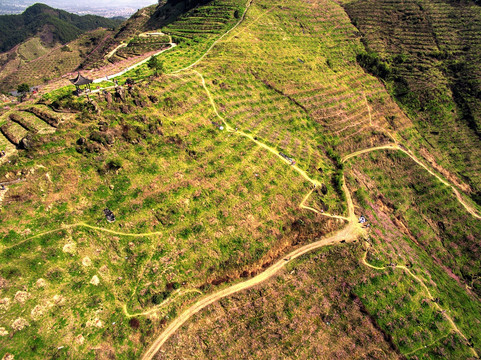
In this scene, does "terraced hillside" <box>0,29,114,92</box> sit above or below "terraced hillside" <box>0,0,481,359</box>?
above

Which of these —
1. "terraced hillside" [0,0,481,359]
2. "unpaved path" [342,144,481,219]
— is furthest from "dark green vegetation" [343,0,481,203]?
"terraced hillside" [0,0,481,359]

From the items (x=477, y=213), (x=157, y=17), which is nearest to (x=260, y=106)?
(x=477, y=213)

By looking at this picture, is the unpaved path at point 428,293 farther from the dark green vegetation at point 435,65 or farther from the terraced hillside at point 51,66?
the terraced hillside at point 51,66

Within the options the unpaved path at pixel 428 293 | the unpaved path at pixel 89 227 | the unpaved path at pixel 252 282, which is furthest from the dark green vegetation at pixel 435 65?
the unpaved path at pixel 89 227

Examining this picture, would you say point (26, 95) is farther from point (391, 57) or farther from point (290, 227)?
point (391, 57)

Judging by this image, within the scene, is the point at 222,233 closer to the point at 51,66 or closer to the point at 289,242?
the point at 289,242

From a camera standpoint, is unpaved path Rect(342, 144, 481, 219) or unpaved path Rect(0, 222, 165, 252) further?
unpaved path Rect(342, 144, 481, 219)

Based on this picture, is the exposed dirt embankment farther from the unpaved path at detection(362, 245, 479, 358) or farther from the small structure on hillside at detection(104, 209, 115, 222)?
the small structure on hillside at detection(104, 209, 115, 222)
